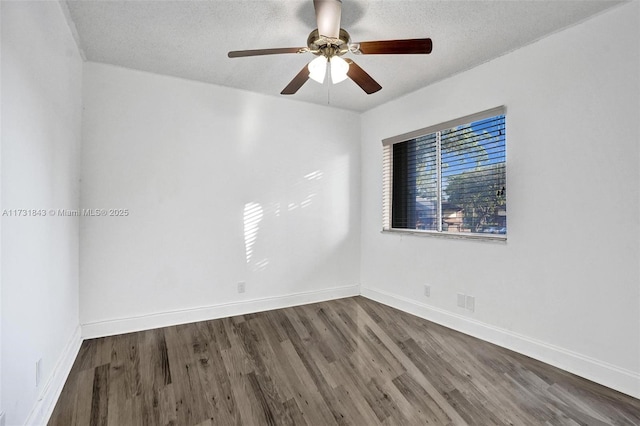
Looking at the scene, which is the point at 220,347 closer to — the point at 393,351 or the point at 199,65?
the point at 393,351

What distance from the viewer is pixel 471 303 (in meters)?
2.75

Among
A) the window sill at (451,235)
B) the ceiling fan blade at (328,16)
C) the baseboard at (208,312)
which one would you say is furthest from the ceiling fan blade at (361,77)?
the baseboard at (208,312)

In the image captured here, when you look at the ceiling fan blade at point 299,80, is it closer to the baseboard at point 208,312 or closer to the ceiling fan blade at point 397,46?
the ceiling fan blade at point 397,46

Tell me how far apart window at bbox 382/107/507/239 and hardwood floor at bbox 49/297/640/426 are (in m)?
1.08

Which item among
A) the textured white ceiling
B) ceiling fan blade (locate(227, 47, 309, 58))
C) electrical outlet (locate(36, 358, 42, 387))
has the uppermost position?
the textured white ceiling

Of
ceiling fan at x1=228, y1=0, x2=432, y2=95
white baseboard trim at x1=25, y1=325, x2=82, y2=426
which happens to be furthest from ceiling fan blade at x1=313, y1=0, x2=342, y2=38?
white baseboard trim at x1=25, y1=325, x2=82, y2=426

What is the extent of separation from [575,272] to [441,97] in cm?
191

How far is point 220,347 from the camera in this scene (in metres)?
2.51

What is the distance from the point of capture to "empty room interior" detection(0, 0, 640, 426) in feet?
5.67

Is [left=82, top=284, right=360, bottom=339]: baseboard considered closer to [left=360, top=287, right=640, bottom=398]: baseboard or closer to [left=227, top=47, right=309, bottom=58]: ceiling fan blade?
[left=360, top=287, right=640, bottom=398]: baseboard

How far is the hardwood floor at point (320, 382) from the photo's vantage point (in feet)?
5.56

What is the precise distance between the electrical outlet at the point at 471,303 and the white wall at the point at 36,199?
309 cm

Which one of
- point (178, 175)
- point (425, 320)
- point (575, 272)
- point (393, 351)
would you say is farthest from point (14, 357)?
point (575, 272)

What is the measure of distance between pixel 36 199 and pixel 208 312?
1.89m
